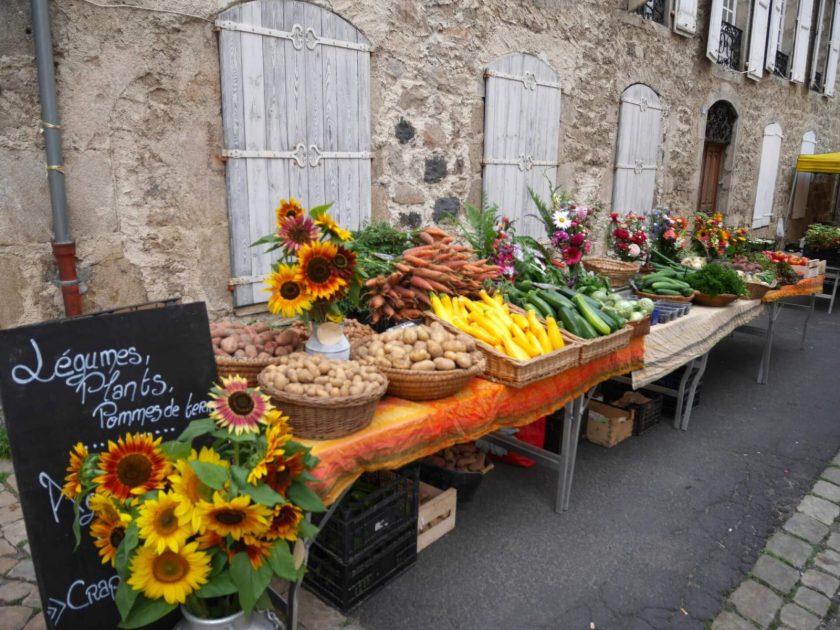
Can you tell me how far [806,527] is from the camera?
11.9ft

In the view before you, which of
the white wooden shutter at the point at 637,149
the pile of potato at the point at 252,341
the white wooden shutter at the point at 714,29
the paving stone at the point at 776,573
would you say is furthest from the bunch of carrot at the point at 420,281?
the white wooden shutter at the point at 714,29

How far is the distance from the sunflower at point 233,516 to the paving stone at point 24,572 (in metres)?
1.78

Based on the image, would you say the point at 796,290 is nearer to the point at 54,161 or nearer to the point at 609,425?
the point at 609,425

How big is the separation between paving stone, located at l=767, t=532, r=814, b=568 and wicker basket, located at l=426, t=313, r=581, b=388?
162cm

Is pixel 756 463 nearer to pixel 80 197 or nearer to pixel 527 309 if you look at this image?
pixel 527 309

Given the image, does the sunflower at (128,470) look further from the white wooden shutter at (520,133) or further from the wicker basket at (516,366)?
the white wooden shutter at (520,133)

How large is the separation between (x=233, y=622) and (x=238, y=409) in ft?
2.06

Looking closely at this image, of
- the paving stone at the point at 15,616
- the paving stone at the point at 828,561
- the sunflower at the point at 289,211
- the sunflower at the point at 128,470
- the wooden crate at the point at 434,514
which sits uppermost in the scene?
the sunflower at the point at 289,211

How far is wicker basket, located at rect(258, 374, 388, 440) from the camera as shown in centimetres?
210

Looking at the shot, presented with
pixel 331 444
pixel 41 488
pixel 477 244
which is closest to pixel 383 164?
pixel 477 244

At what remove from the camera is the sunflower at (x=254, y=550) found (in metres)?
1.73

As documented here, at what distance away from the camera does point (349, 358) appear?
261 centimetres

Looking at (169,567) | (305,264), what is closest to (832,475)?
(305,264)

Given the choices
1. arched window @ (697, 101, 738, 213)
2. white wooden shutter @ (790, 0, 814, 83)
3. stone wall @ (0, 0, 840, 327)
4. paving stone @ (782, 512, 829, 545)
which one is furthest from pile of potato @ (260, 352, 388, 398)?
white wooden shutter @ (790, 0, 814, 83)
